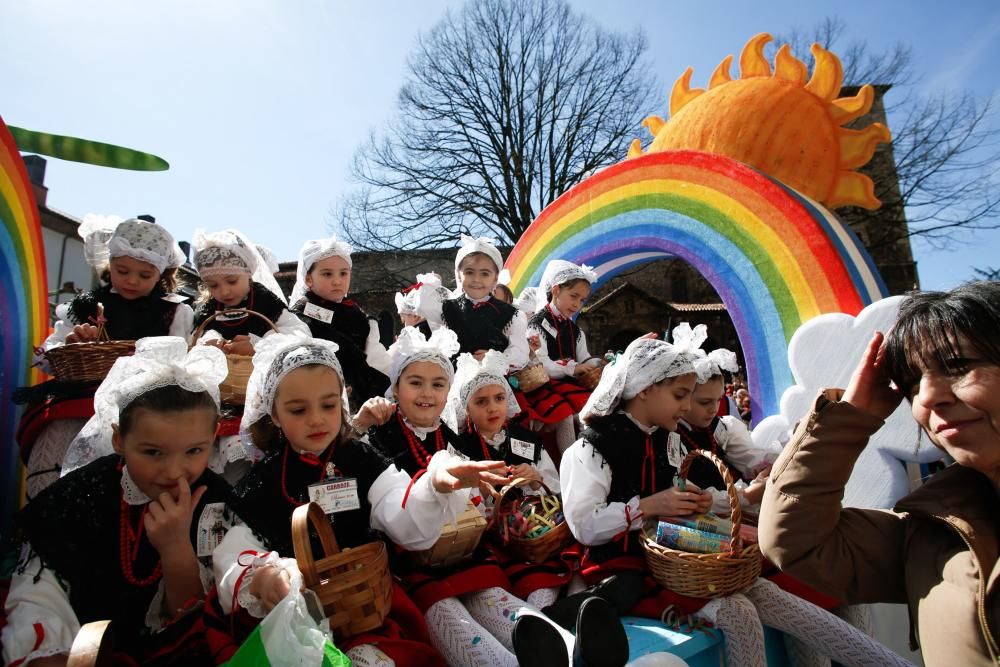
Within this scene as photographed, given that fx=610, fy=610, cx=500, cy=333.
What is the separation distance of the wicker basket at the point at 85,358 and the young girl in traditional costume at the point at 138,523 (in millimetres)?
716

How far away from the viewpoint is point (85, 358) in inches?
116

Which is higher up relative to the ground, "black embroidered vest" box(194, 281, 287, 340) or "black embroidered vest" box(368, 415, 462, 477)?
"black embroidered vest" box(194, 281, 287, 340)

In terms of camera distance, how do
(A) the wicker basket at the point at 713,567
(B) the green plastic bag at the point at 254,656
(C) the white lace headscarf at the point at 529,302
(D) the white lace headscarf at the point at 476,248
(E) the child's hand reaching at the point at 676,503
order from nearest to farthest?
(B) the green plastic bag at the point at 254,656 < (A) the wicker basket at the point at 713,567 < (E) the child's hand reaching at the point at 676,503 < (D) the white lace headscarf at the point at 476,248 < (C) the white lace headscarf at the point at 529,302

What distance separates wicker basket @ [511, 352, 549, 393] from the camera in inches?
188

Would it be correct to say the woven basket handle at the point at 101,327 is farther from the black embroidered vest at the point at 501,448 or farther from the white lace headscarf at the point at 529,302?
the white lace headscarf at the point at 529,302

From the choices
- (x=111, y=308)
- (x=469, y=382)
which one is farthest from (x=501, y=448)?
(x=111, y=308)

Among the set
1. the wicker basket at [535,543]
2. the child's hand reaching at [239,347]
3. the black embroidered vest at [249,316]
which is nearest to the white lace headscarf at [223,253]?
the black embroidered vest at [249,316]

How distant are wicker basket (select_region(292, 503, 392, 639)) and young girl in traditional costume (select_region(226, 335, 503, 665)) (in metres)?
0.18

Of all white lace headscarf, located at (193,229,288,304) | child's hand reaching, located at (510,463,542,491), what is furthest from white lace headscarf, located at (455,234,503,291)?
child's hand reaching, located at (510,463,542,491)

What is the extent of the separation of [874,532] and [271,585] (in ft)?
5.61

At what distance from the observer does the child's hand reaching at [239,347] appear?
328 cm

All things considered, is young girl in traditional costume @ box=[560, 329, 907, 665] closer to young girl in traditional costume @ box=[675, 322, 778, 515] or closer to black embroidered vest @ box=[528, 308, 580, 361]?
young girl in traditional costume @ box=[675, 322, 778, 515]

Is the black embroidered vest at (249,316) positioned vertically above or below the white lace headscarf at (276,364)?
above

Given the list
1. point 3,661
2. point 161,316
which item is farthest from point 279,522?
point 161,316
